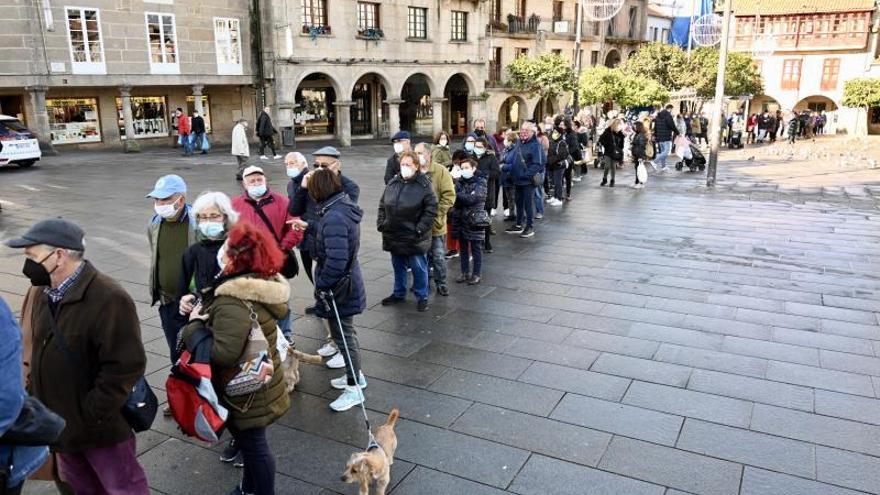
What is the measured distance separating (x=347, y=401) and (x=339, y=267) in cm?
100

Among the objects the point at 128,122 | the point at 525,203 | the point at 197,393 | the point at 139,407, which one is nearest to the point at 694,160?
the point at 525,203

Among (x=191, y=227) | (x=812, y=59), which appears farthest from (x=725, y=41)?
(x=812, y=59)

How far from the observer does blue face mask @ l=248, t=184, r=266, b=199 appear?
546 centimetres

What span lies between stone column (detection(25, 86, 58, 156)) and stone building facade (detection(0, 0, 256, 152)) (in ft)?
0.11

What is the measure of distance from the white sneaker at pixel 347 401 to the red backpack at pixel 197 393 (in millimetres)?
1650

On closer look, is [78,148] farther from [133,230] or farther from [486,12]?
[486,12]

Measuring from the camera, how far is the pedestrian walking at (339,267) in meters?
4.76

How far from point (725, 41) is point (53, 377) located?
16408mm

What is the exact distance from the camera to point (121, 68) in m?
23.4

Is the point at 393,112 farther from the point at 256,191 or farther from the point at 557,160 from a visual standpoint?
the point at 256,191

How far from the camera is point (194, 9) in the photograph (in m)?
25.0

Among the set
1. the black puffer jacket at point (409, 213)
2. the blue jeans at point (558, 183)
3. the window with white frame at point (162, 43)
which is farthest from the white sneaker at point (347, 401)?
the window with white frame at point (162, 43)

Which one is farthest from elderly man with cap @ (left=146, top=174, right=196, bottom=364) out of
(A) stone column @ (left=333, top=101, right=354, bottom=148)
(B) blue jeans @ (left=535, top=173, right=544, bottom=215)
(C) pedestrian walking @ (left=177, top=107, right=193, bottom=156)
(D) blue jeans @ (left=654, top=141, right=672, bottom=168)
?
(A) stone column @ (left=333, top=101, right=354, bottom=148)

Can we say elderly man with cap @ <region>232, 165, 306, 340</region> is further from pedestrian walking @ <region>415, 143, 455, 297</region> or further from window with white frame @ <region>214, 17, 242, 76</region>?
window with white frame @ <region>214, 17, 242, 76</region>
